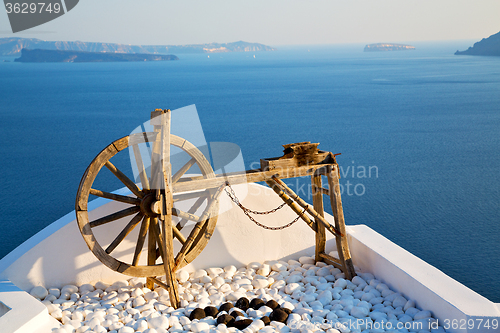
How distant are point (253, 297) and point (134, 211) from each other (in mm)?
1444

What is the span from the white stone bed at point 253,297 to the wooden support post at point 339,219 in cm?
14

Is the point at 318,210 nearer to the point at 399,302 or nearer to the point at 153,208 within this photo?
the point at 399,302

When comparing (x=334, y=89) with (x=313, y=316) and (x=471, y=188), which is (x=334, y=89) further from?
(x=313, y=316)

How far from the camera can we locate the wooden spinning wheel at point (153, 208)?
4578 millimetres

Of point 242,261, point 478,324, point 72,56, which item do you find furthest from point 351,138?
point 72,56

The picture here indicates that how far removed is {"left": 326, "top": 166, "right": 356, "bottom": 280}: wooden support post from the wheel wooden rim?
123cm

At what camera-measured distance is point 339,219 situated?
5238 mm

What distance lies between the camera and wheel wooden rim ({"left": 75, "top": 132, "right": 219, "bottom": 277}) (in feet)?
15.2

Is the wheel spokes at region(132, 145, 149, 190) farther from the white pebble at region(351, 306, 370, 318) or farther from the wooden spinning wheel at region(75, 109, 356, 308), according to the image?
the white pebble at region(351, 306, 370, 318)

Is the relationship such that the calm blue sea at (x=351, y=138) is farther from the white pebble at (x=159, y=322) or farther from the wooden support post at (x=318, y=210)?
the white pebble at (x=159, y=322)

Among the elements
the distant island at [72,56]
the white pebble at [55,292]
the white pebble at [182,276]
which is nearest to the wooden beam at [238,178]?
the white pebble at [182,276]

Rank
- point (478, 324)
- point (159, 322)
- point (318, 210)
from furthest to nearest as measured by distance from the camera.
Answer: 1. point (318, 210)
2. point (159, 322)
3. point (478, 324)

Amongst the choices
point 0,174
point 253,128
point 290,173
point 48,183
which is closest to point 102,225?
point 290,173

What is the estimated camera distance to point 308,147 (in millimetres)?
5059
